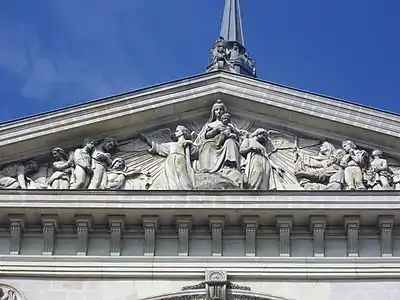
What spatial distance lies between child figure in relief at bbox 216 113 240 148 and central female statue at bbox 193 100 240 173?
0.10ft

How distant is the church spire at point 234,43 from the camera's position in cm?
2102

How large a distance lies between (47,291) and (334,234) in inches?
168

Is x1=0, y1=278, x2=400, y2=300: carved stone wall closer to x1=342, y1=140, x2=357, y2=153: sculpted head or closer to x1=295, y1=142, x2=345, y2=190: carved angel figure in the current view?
x1=295, y1=142, x2=345, y2=190: carved angel figure

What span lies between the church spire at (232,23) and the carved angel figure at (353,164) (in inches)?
355

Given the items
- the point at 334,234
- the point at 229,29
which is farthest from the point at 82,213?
the point at 229,29

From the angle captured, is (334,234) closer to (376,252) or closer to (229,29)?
(376,252)

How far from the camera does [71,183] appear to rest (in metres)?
17.1

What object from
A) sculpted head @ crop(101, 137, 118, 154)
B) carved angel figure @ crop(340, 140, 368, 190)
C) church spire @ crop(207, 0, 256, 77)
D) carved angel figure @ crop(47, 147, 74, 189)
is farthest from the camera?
church spire @ crop(207, 0, 256, 77)

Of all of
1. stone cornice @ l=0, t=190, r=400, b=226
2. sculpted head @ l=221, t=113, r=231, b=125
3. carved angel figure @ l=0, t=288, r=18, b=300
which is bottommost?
carved angel figure @ l=0, t=288, r=18, b=300

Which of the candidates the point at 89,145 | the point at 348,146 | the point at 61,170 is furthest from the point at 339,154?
the point at 61,170

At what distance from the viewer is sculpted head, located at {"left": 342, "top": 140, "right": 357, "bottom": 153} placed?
17469mm

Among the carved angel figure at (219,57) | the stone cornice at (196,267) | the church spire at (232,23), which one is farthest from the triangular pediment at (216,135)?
the church spire at (232,23)

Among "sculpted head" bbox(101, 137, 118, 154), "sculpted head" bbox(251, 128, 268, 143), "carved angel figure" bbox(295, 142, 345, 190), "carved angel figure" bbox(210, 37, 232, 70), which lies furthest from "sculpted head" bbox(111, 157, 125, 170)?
"carved angel figure" bbox(295, 142, 345, 190)

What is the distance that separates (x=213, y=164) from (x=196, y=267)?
1.74m
